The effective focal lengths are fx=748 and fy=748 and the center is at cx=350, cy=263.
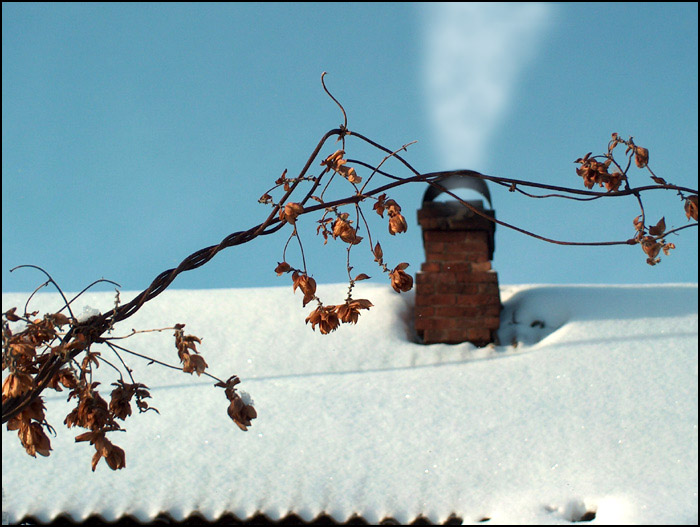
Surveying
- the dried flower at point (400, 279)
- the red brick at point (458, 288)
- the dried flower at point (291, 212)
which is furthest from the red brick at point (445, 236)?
the dried flower at point (291, 212)

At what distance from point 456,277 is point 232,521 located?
6.95ft

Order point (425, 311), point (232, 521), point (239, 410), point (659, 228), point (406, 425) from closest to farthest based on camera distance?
point (239, 410)
point (659, 228)
point (232, 521)
point (406, 425)
point (425, 311)

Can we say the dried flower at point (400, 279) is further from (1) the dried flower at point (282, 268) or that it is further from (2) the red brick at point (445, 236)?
(2) the red brick at point (445, 236)

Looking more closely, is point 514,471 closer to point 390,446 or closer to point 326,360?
point 390,446

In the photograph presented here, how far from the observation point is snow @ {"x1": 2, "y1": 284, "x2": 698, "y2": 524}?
3.15 meters

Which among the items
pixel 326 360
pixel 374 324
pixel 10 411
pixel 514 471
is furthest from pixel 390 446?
pixel 10 411

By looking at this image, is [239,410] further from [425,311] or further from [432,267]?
[432,267]

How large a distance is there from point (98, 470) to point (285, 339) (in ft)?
4.69

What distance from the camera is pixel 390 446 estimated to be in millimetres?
3492

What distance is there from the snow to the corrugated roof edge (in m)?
0.03

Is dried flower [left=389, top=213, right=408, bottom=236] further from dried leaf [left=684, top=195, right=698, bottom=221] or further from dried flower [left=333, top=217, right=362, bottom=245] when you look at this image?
dried leaf [left=684, top=195, right=698, bottom=221]

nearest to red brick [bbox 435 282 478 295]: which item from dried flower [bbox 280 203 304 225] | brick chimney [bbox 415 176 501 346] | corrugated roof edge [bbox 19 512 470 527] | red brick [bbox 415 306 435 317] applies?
brick chimney [bbox 415 176 501 346]

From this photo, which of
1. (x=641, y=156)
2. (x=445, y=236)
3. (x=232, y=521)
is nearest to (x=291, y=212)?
(x=641, y=156)

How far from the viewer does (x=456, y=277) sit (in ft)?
15.1
